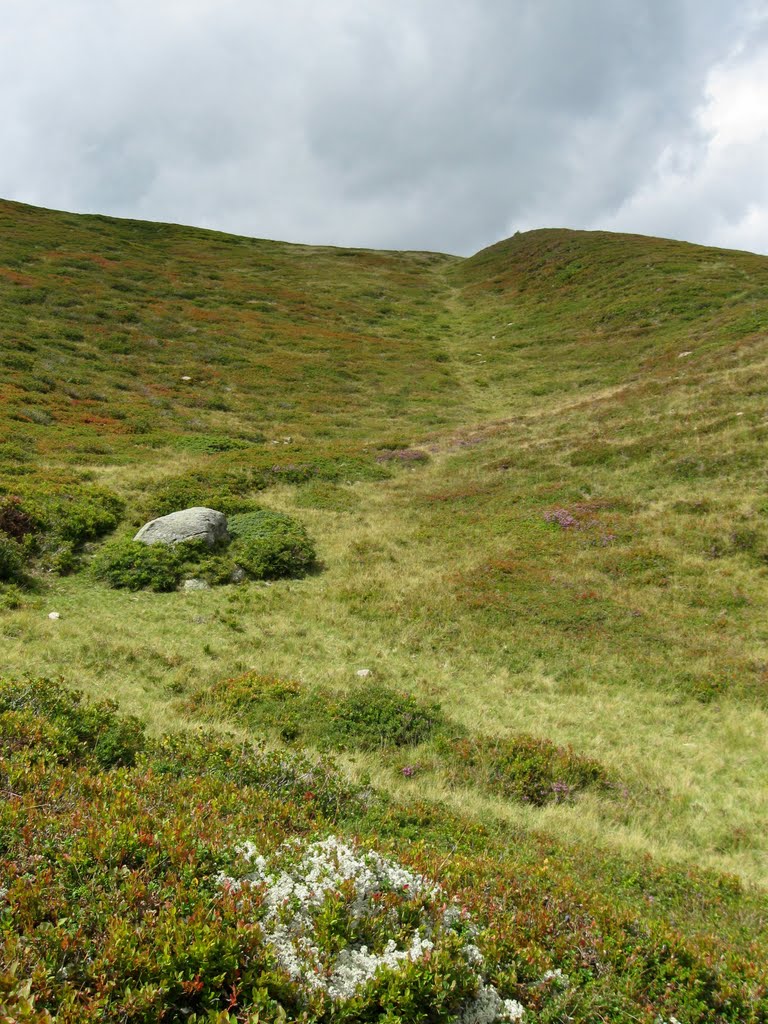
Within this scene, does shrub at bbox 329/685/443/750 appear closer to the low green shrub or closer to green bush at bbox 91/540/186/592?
green bush at bbox 91/540/186/592

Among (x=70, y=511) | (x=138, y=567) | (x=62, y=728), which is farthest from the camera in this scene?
(x=70, y=511)

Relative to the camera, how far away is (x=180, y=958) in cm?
361

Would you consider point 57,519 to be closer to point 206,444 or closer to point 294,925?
point 206,444

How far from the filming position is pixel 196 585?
704 inches

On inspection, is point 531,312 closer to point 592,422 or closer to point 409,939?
point 592,422

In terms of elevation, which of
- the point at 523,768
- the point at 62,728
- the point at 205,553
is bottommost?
the point at 523,768

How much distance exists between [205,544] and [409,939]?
1672cm

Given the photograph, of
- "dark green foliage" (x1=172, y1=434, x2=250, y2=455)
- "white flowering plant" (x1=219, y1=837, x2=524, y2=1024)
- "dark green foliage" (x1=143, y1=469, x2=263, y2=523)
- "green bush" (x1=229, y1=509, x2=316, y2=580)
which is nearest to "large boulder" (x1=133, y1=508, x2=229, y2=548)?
"green bush" (x1=229, y1=509, x2=316, y2=580)

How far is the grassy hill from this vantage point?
4.61 m

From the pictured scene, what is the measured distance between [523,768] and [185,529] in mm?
13866

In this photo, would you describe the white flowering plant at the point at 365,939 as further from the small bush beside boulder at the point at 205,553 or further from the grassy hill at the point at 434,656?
the small bush beside boulder at the point at 205,553

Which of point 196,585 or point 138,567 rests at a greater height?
point 138,567

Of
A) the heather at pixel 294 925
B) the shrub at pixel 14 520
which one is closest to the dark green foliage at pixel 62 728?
the heather at pixel 294 925

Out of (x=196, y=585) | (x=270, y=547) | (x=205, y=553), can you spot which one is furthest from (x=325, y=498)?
(x=196, y=585)
